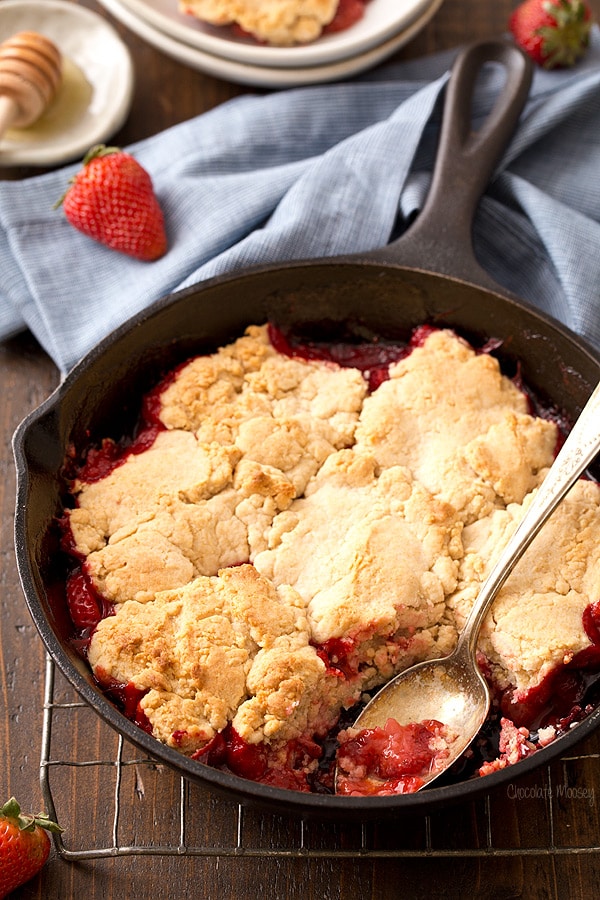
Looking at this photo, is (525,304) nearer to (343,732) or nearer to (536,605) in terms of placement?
(536,605)

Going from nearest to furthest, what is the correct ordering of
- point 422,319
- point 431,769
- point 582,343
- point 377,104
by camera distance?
point 431,769 → point 582,343 → point 422,319 → point 377,104

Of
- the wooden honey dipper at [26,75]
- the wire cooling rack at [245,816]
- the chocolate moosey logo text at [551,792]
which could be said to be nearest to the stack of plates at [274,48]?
the wooden honey dipper at [26,75]

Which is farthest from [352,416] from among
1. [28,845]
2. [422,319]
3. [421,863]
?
[28,845]

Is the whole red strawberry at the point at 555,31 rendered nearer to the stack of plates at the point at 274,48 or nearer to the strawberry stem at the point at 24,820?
the stack of plates at the point at 274,48

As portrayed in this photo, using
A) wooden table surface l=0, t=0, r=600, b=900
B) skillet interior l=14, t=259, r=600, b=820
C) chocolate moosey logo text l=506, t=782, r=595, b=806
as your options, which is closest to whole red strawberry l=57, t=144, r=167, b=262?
skillet interior l=14, t=259, r=600, b=820

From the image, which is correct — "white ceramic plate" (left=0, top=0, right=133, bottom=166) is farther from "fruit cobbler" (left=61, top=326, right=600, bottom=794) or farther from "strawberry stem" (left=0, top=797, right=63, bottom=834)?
"strawberry stem" (left=0, top=797, right=63, bottom=834)

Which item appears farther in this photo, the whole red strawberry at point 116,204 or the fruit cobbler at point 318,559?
the whole red strawberry at point 116,204
